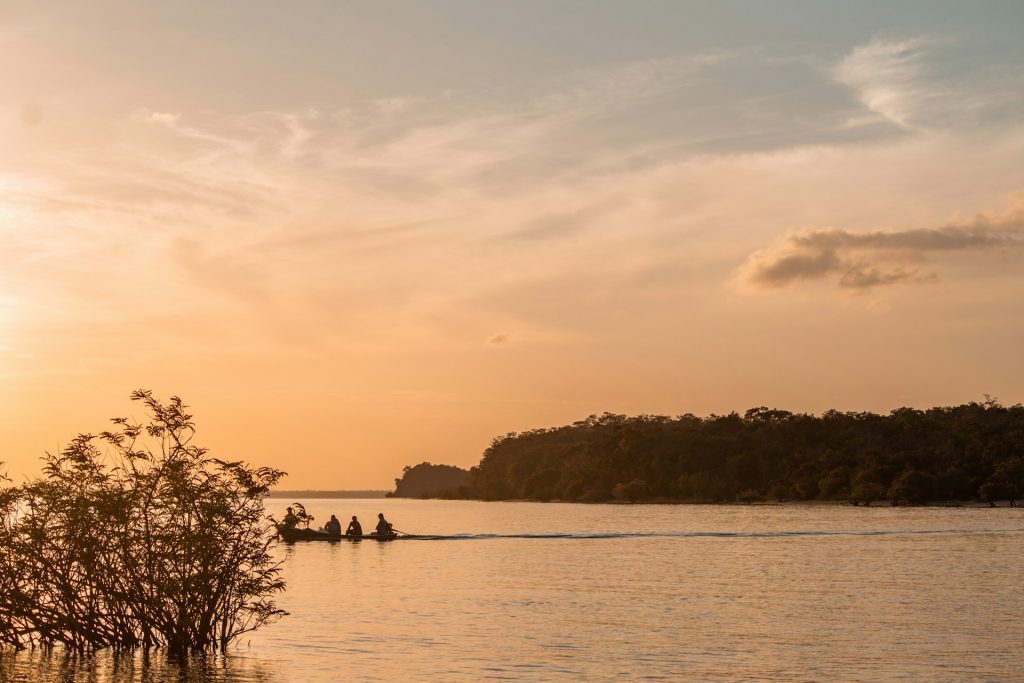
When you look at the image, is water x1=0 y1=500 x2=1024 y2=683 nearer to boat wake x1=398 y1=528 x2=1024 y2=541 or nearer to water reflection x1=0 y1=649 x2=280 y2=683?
water reflection x1=0 y1=649 x2=280 y2=683

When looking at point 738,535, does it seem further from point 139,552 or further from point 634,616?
point 139,552

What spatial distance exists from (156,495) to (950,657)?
2450 centimetres

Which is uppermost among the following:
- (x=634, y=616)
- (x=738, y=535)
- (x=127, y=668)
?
(x=738, y=535)

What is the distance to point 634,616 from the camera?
5012cm

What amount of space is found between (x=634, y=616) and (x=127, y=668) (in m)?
22.7

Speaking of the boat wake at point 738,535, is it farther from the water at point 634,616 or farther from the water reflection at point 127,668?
the water reflection at point 127,668

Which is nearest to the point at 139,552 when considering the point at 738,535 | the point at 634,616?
the point at 634,616

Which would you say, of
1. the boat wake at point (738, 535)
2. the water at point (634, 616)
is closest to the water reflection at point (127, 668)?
the water at point (634, 616)

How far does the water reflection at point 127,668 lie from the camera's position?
3281 centimetres

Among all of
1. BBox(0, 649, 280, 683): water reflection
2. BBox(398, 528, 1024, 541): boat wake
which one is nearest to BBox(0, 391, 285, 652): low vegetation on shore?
BBox(0, 649, 280, 683): water reflection

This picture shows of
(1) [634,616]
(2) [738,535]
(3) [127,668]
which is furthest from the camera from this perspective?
(2) [738,535]

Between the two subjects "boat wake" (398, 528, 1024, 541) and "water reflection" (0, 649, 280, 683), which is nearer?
"water reflection" (0, 649, 280, 683)

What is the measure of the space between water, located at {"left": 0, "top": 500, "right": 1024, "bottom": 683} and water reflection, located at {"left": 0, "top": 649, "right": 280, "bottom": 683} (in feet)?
0.26

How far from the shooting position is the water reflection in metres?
32.8
